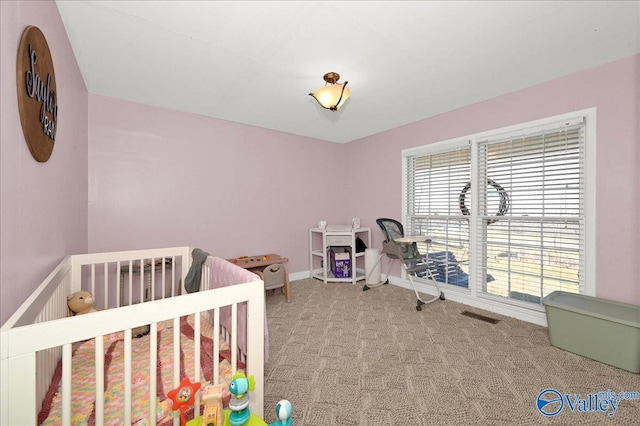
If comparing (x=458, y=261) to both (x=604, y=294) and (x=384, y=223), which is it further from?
A: (x=604, y=294)

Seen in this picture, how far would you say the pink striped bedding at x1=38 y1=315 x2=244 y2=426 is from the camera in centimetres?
108

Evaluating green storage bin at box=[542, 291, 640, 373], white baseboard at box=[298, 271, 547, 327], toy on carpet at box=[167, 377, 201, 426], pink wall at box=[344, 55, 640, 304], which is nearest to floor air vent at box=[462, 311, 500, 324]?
white baseboard at box=[298, 271, 547, 327]

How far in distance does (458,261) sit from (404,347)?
159cm

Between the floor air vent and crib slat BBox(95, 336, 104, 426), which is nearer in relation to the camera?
crib slat BBox(95, 336, 104, 426)

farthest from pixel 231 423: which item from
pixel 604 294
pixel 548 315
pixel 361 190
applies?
pixel 361 190

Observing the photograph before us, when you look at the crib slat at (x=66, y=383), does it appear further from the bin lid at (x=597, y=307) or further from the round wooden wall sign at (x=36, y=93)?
the bin lid at (x=597, y=307)

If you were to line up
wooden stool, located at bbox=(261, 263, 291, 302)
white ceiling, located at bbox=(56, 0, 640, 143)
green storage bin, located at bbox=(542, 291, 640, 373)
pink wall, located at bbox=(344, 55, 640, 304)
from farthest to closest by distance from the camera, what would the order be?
1. wooden stool, located at bbox=(261, 263, 291, 302)
2. pink wall, located at bbox=(344, 55, 640, 304)
3. green storage bin, located at bbox=(542, 291, 640, 373)
4. white ceiling, located at bbox=(56, 0, 640, 143)

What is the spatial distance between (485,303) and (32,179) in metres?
3.82

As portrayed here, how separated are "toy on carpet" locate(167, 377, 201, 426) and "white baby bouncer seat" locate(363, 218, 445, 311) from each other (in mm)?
2496

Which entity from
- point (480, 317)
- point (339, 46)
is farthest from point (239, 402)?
point (480, 317)

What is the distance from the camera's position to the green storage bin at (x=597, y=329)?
1807mm

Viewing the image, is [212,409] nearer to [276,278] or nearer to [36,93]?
[36,93]

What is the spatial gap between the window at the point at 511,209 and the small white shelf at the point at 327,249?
97 centimetres

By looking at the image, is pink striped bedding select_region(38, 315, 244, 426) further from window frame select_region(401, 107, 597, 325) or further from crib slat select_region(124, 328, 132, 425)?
window frame select_region(401, 107, 597, 325)
